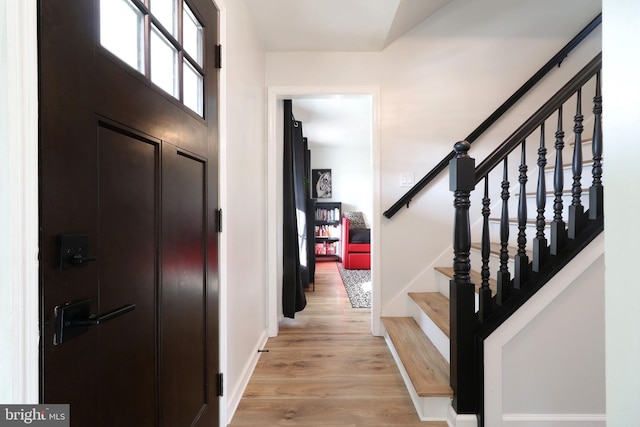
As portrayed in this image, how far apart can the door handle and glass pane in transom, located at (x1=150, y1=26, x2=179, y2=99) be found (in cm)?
68

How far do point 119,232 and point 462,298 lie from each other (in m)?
1.37

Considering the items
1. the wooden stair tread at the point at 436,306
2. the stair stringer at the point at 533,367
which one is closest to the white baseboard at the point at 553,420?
the stair stringer at the point at 533,367

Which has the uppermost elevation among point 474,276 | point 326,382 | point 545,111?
point 545,111

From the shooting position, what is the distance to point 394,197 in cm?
233

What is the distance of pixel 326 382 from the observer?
1.67 m

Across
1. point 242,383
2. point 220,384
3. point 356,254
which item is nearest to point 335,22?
point 220,384

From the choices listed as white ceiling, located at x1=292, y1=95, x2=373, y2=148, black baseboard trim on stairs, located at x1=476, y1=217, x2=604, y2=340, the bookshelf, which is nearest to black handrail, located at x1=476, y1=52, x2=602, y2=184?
black baseboard trim on stairs, located at x1=476, y1=217, x2=604, y2=340

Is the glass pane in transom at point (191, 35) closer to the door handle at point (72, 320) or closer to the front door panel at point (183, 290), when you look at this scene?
the front door panel at point (183, 290)

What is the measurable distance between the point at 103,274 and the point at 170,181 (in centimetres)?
38

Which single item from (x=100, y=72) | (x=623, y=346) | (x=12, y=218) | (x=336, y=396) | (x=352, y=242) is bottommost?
(x=336, y=396)

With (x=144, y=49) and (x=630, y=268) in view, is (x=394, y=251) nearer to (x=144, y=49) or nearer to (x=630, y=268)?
(x=630, y=268)

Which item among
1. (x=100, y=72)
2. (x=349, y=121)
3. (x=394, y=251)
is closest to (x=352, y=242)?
(x=349, y=121)

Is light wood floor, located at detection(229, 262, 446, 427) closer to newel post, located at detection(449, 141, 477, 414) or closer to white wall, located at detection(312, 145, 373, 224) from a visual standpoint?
newel post, located at detection(449, 141, 477, 414)

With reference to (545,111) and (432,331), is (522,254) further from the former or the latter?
(432,331)
